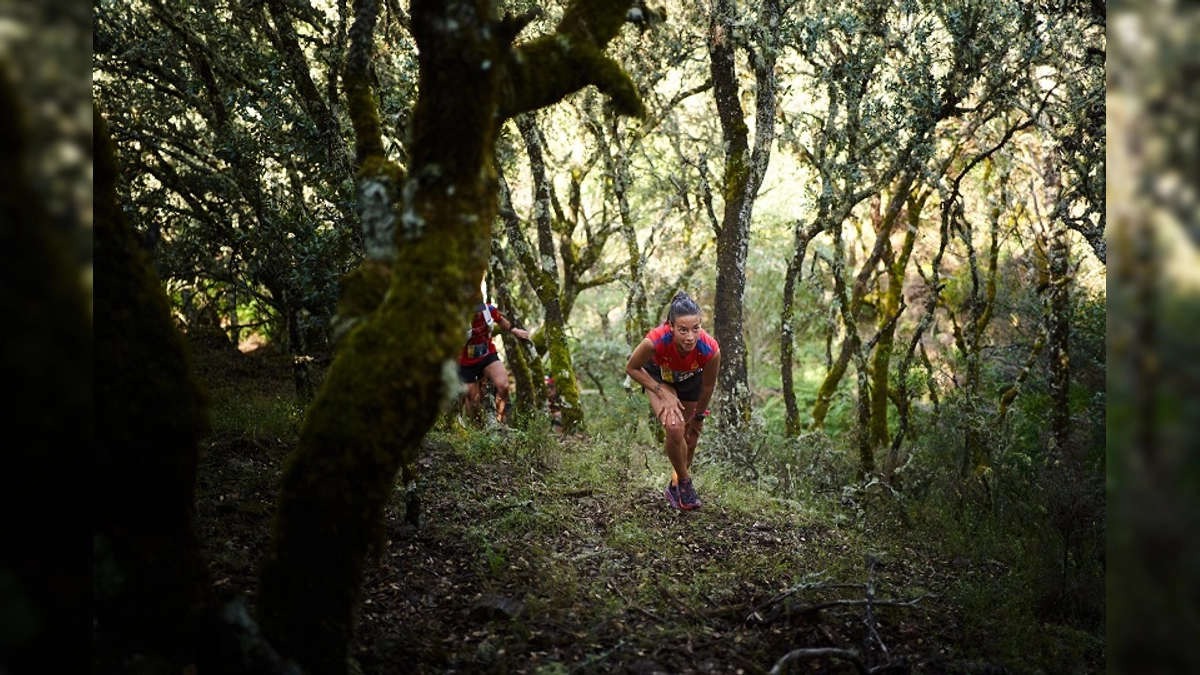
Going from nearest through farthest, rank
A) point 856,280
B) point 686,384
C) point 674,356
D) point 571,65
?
point 571,65, point 674,356, point 686,384, point 856,280

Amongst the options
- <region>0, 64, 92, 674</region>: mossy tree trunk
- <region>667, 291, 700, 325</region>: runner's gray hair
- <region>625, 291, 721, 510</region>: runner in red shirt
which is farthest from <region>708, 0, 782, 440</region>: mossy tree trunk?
<region>0, 64, 92, 674</region>: mossy tree trunk

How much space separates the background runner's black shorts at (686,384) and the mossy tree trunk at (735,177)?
1.68 meters

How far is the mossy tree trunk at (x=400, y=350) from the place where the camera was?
9.47 feet

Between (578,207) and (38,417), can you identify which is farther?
(578,207)

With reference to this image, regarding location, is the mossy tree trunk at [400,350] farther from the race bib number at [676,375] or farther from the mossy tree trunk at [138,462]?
the race bib number at [676,375]

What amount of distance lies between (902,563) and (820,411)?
6.05 m

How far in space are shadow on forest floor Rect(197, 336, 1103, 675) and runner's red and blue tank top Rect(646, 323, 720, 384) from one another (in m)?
1.12

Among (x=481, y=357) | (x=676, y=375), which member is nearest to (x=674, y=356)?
(x=676, y=375)

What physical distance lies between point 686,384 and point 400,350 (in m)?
4.20

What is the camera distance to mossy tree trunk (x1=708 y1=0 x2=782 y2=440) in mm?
8469

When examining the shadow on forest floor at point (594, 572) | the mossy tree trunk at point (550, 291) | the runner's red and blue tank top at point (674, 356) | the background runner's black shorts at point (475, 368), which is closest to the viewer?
the shadow on forest floor at point (594, 572)

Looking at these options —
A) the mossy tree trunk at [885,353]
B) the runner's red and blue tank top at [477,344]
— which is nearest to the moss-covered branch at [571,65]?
the runner's red and blue tank top at [477,344]

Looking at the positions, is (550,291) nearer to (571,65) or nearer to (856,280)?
(856,280)

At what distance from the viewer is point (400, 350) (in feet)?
9.66
